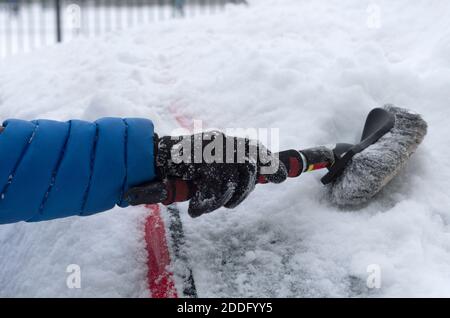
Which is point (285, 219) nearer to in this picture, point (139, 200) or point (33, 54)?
point (139, 200)

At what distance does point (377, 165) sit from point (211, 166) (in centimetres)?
57

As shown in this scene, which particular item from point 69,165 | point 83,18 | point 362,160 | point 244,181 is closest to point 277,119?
point 362,160

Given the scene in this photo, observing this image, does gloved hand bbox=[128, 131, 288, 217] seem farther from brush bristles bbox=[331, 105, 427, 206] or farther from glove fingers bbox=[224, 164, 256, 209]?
brush bristles bbox=[331, 105, 427, 206]

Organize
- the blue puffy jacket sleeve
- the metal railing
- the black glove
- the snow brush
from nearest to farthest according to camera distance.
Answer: the blue puffy jacket sleeve, the black glove, the snow brush, the metal railing

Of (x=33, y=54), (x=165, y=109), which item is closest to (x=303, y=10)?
(x=165, y=109)

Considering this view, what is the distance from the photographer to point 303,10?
11.1 feet

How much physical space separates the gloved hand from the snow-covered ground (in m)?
0.23

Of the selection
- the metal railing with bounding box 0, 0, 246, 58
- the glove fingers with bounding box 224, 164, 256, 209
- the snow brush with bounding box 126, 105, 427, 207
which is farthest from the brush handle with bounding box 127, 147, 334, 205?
the metal railing with bounding box 0, 0, 246, 58

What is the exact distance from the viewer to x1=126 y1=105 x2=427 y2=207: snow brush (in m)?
1.56

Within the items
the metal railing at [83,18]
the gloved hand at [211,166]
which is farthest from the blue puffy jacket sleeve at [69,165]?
the metal railing at [83,18]

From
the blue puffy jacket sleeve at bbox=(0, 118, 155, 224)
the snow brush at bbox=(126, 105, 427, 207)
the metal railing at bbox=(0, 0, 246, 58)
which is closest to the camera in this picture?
the blue puffy jacket sleeve at bbox=(0, 118, 155, 224)

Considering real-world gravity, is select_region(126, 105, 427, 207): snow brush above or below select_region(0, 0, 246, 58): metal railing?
above

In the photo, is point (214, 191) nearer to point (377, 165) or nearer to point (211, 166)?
point (211, 166)

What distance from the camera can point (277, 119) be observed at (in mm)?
2068
